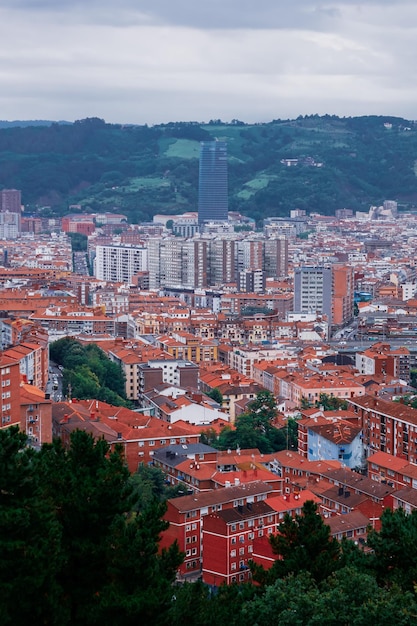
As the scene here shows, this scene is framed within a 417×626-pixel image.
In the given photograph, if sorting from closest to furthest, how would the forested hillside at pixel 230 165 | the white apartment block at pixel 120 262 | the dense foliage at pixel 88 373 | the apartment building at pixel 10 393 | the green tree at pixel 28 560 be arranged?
1. the green tree at pixel 28 560
2. the apartment building at pixel 10 393
3. the dense foliage at pixel 88 373
4. the white apartment block at pixel 120 262
5. the forested hillside at pixel 230 165

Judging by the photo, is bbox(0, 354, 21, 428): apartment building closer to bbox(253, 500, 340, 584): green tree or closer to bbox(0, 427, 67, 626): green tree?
bbox(253, 500, 340, 584): green tree

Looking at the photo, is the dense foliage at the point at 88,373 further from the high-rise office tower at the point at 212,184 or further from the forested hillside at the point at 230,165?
the forested hillside at the point at 230,165

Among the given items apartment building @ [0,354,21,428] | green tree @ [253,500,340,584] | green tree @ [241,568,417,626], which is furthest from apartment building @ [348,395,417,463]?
green tree @ [241,568,417,626]

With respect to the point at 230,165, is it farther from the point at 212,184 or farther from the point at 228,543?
the point at 228,543

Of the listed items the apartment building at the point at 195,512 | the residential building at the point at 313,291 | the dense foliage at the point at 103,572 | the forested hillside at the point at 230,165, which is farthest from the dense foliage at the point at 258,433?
the forested hillside at the point at 230,165

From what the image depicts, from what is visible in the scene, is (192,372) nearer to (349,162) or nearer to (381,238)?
(381,238)

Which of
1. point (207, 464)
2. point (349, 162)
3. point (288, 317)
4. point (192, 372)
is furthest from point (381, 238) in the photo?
point (207, 464)
